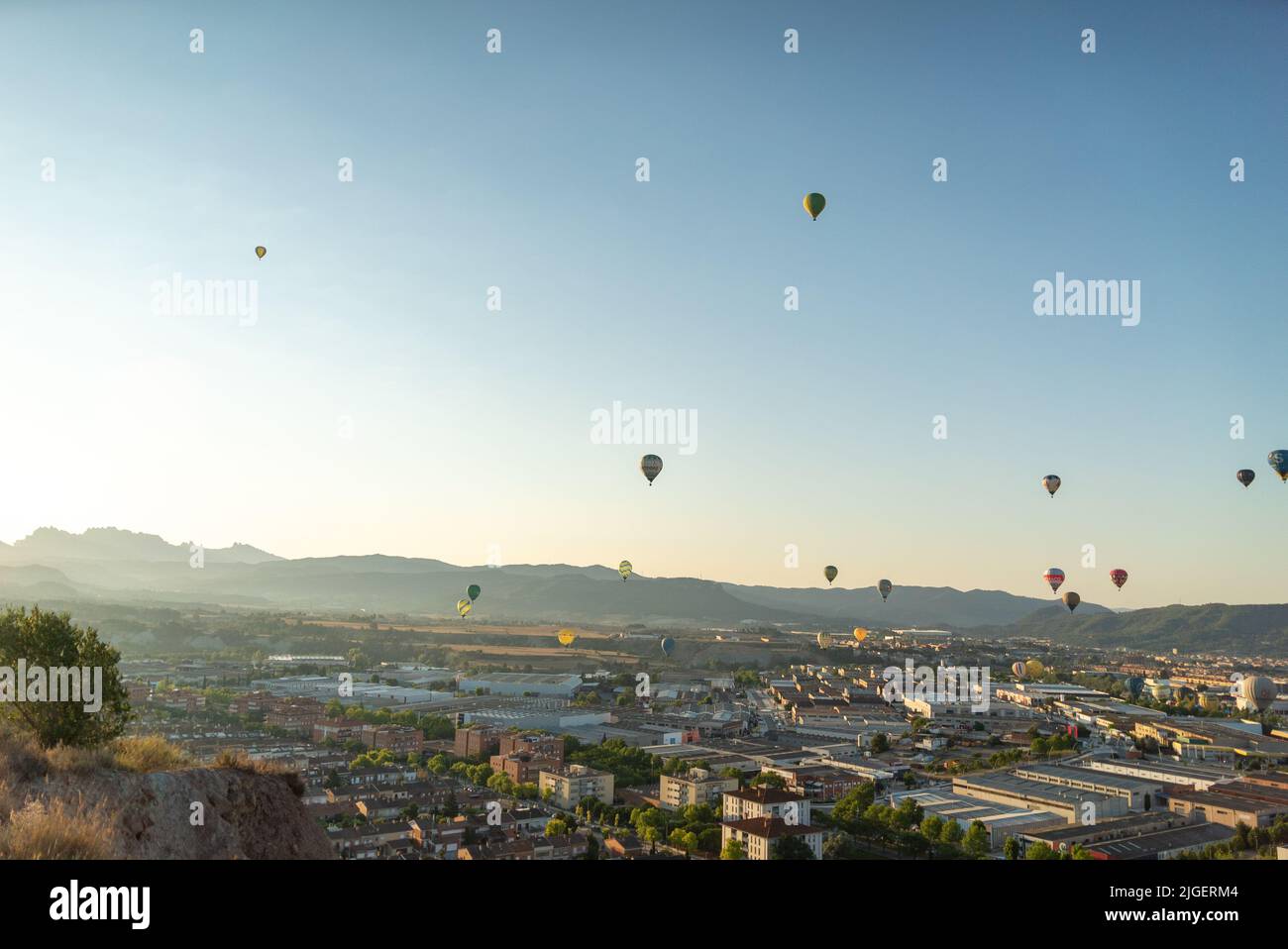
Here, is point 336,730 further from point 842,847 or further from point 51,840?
point 51,840

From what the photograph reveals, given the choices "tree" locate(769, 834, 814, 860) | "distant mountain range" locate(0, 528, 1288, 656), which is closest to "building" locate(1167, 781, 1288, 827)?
"tree" locate(769, 834, 814, 860)

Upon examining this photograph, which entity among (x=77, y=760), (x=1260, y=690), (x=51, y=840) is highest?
(x=51, y=840)

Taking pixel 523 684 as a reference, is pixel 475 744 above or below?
above

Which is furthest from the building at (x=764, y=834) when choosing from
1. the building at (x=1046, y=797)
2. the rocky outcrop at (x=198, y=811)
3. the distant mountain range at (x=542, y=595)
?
the distant mountain range at (x=542, y=595)

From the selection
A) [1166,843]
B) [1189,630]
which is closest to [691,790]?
[1166,843]

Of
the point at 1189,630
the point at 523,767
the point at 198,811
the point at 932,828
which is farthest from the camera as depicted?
the point at 1189,630

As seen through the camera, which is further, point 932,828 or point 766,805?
point 766,805
